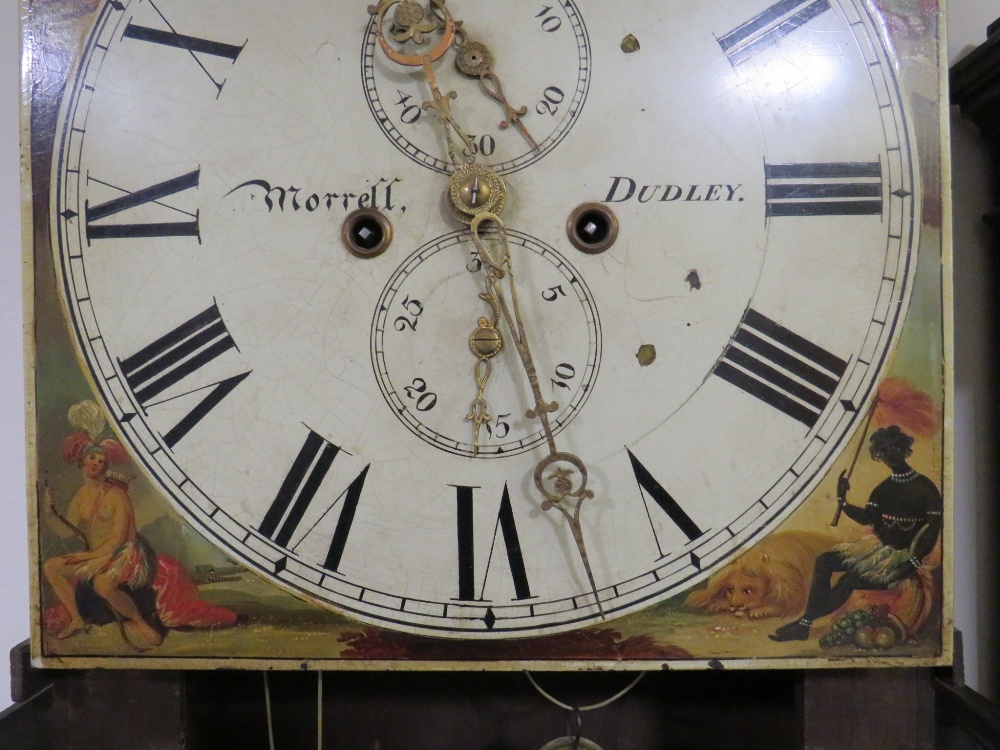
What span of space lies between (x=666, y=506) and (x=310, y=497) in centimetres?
39

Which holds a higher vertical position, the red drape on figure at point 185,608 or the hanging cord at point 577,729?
the red drape on figure at point 185,608

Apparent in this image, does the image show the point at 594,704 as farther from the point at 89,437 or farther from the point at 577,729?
the point at 89,437

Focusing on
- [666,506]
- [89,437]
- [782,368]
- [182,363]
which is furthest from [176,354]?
[782,368]

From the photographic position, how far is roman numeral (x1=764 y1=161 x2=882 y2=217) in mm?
930

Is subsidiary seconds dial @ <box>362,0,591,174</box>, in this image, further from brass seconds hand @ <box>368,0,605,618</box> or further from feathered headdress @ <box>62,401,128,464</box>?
feathered headdress @ <box>62,401,128,464</box>

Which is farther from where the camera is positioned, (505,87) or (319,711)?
(319,711)

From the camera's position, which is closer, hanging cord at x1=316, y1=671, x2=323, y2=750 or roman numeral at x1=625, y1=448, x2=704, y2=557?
roman numeral at x1=625, y1=448, x2=704, y2=557

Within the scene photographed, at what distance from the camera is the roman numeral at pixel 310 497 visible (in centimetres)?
96

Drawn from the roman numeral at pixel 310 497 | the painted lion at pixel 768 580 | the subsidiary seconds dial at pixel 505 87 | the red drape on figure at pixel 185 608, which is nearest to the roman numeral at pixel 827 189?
the subsidiary seconds dial at pixel 505 87

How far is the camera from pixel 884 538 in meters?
0.93

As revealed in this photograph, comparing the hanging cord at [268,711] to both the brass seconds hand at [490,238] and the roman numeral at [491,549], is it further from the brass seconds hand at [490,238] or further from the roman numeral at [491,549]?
the brass seconds hand at [490,238]

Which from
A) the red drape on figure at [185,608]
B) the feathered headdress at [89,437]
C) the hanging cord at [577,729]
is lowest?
the hanging cord at [577,729]

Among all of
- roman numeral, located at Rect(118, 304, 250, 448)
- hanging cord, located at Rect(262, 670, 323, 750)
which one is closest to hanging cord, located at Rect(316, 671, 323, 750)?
hanging cord, located at Rect(262, 670, 323, 750)

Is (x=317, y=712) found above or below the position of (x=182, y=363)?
below
